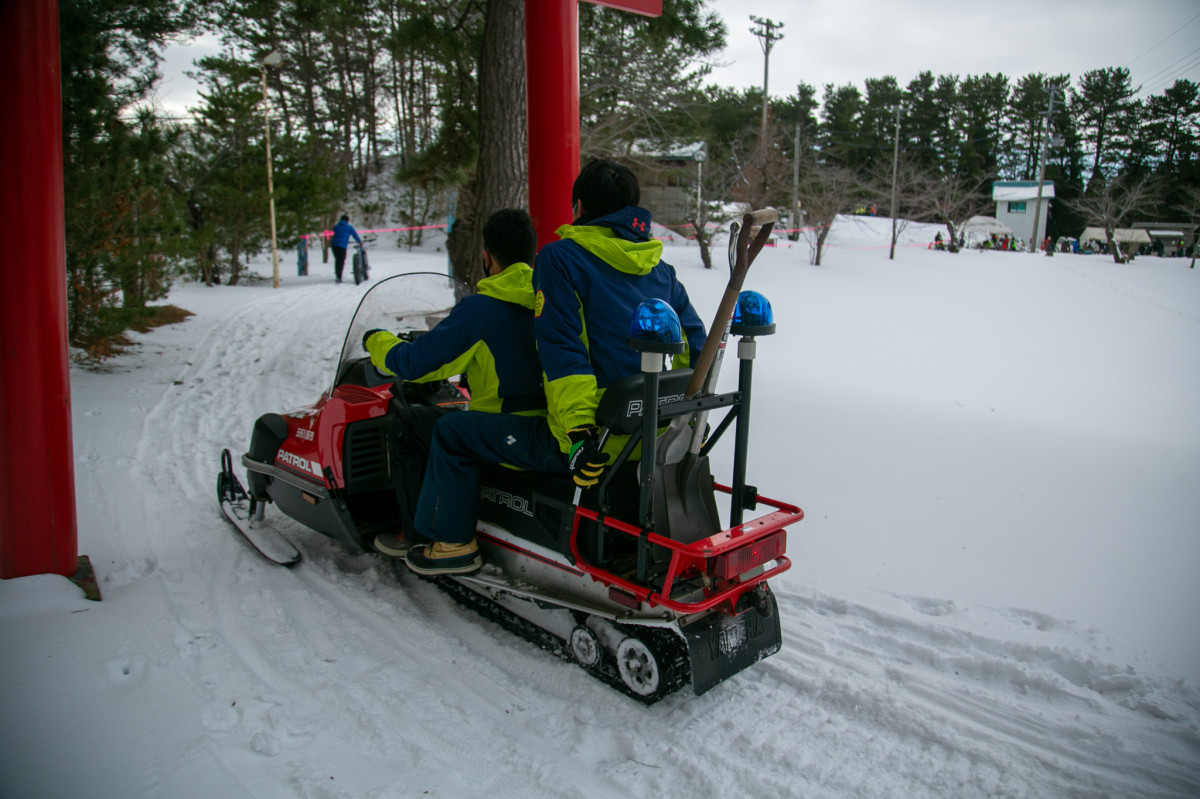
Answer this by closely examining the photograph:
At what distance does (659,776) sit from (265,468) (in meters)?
2.77

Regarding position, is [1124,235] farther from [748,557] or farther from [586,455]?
[586,455]

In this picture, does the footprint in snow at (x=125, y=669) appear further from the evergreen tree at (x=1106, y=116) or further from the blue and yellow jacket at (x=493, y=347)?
the evergreen tree at (x=1106, y=116)

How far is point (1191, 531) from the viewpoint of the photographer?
4129 millimetres

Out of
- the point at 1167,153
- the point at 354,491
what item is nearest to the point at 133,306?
the point at 354,491

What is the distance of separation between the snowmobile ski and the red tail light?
2346 millimetres

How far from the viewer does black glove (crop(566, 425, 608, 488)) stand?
2473 millimetres

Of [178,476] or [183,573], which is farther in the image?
[178,476]

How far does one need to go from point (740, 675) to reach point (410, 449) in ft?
5.83

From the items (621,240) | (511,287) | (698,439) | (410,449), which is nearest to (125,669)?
(410,449)

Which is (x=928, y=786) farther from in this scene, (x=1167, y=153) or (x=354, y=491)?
(x=1167, y=153)

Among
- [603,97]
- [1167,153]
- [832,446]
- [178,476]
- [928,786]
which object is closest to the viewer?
[928,786]

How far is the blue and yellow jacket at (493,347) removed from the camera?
2.92 meters

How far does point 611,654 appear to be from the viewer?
2891mm

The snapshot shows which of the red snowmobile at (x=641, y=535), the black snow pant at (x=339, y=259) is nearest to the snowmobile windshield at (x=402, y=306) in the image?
the red snowmobile at (x=641, y=535)
